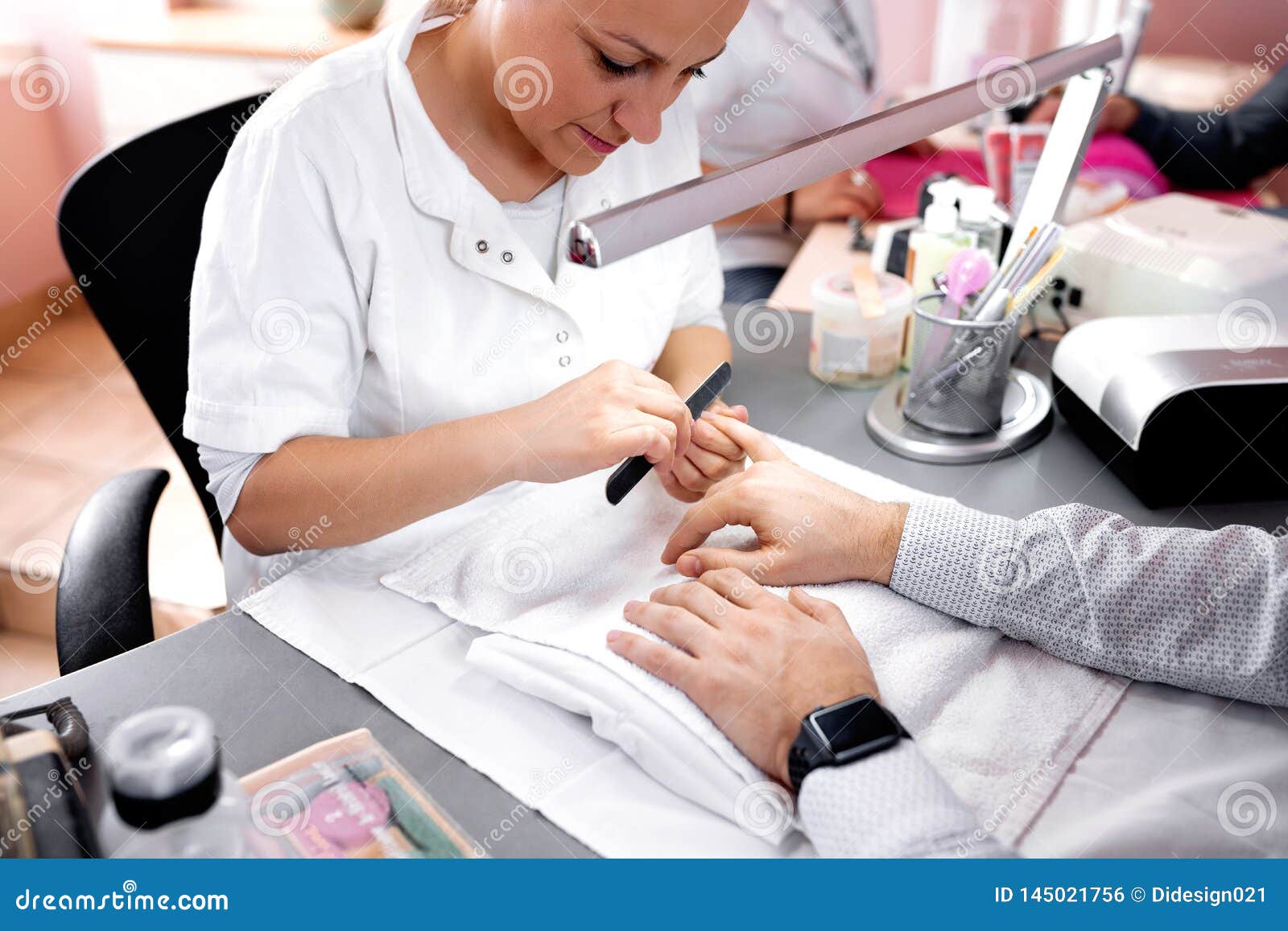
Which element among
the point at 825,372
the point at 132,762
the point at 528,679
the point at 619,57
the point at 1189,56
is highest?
the point at 619,57

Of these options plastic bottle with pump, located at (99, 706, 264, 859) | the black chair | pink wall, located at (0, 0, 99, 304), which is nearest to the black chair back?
the black chair

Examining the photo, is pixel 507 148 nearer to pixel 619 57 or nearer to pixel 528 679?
pixel 619 57

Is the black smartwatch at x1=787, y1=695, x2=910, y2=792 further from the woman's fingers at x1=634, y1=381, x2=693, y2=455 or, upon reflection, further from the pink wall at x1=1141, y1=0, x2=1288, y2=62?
the pink wall at x1=1141, y1=0, x2=1288, y2=62

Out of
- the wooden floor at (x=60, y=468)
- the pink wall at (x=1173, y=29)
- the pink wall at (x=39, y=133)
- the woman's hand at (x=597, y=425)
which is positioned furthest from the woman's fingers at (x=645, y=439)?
the pink wall at (x=39, y=133)

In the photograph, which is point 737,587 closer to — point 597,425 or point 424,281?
point 597,425

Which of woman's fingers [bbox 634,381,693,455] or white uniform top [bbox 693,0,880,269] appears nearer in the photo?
woman's fingers [bbox 634,381,693,455]

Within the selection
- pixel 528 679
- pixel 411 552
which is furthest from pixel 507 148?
pixel 528 679

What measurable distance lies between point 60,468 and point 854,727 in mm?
2977

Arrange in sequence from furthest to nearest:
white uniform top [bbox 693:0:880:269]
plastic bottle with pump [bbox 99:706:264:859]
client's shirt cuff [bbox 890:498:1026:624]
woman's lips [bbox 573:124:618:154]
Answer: white uniform top [bbox 693:0:880:269] < woman's lips [bbox 573:124:618:154] < client's shirt cuff [bbox 890:498:1026:624] < plastic bottle with pump [bbox 99:706:264:859]

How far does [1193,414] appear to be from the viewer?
1.19 m

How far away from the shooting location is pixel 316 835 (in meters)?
0.77

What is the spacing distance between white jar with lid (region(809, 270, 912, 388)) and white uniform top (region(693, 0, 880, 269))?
0.69 m

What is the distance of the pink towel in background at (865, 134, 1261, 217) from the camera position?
7.05 ft
